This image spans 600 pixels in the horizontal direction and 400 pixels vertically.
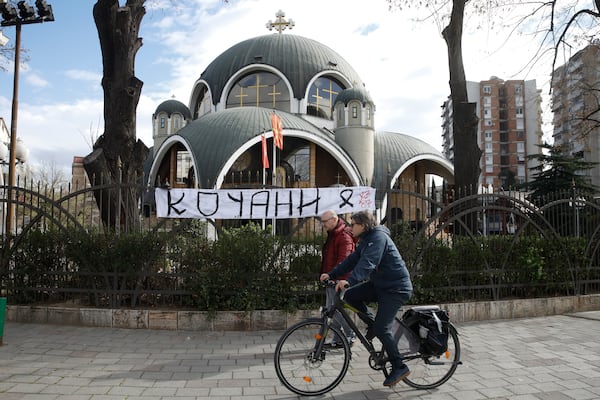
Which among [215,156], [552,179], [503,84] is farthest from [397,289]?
[503,84]

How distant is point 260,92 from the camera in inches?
1355


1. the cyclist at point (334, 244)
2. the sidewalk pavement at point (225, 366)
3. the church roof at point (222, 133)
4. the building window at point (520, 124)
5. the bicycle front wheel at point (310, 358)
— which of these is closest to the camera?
the bicycle front wheel at point (310, 358)

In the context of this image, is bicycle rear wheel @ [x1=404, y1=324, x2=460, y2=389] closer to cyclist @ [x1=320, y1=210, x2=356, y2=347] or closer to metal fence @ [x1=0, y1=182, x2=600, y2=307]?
cyclist @ [x1=320, y1=210, x2=356, y2=347]

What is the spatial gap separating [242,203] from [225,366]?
2.90 meters

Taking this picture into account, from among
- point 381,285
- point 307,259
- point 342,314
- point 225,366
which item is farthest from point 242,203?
point 381,285

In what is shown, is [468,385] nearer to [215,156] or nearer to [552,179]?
[215,156]

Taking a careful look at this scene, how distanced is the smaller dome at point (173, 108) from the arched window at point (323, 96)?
31.4 ft

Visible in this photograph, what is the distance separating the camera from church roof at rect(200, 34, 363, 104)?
33.9 meters

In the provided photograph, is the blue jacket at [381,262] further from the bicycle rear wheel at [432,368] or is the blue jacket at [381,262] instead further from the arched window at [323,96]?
the arched window at [323,96]

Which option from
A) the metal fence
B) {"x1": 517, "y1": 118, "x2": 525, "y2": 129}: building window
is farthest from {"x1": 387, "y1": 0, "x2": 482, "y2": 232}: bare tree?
{"x1": 517, "y1": 118, "x2": 525, "y2": 129}: building window

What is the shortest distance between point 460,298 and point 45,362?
5977mm

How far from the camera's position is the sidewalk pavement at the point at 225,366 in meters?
4.10

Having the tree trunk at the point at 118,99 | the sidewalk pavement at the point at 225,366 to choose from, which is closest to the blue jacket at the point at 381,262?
the sidewalk pavement at the point at 225,366

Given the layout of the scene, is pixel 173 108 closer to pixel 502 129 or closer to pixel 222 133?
pixel 222 133
